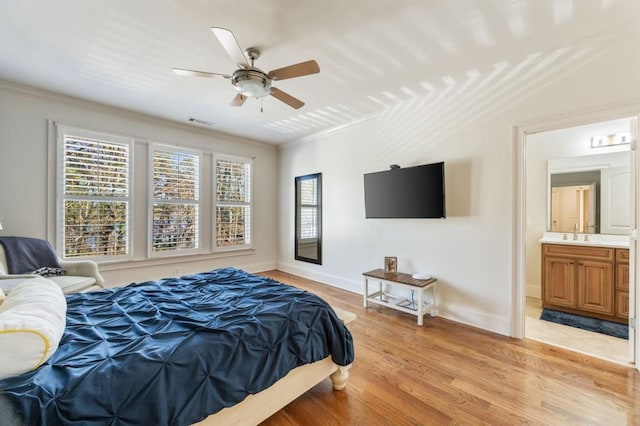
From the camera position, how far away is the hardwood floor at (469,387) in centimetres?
167

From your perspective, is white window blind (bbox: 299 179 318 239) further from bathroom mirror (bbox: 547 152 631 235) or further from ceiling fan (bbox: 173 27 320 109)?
bathroom mirror (bbox: 547 152 631 235)

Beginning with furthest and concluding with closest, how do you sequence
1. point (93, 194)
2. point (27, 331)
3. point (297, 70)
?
point (93, 194), point (297, 70), point (27, 331)

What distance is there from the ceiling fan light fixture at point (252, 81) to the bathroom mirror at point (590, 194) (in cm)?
400

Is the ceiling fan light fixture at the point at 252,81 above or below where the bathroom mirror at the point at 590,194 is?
above

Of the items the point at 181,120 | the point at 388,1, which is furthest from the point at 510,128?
the point at 181,120

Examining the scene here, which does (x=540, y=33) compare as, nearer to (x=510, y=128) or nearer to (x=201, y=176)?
(x=510, y=128)

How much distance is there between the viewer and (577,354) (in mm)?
2375

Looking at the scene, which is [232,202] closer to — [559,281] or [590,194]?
[559,281]

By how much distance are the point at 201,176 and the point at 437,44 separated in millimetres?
3951

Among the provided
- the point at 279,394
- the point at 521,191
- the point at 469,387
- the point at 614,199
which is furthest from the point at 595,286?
the point at 279,394

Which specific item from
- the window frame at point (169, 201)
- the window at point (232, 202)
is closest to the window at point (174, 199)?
the window frame at point (169, 201)

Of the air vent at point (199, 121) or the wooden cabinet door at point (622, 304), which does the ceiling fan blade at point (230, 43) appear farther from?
the wooden cabinet door at point (622, 304)

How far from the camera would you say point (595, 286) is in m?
3.10

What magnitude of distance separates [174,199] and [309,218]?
229 centimetres
